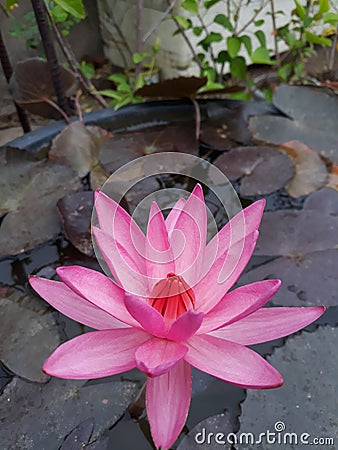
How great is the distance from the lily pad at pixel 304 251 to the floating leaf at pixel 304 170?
31mm

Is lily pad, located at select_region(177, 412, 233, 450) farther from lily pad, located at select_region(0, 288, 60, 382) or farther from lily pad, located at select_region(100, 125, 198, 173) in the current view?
lily pad, located at select_region(100, 125, 198, 173)

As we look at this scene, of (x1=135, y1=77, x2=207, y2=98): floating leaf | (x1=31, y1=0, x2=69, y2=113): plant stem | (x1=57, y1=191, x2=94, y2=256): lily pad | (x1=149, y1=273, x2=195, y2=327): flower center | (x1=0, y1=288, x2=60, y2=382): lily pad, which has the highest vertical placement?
(x1=31, y1=0, x2=69, y2=113): plant stem

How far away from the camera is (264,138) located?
38.3 inches

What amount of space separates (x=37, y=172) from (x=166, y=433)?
643 mm

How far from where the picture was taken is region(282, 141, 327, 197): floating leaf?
0.86 meters

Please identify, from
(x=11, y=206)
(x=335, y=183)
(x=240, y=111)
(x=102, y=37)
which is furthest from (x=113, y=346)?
(x=102, y=37)

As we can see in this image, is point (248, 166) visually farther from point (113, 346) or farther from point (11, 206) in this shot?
point (113, 346)

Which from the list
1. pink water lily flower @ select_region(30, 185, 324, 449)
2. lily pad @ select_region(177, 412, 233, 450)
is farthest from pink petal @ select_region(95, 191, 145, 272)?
lily pad @ select_region(177, 412, 233, 450)

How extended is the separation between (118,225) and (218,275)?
12 cm

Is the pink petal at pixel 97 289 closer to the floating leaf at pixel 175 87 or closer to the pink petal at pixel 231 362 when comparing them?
the pink petal at pixel 231 362

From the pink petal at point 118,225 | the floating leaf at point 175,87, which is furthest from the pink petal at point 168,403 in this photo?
the floating leaf at point 175,87

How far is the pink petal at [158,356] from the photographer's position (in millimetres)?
354

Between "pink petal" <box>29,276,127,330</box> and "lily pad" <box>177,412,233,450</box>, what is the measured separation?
0.18 metres

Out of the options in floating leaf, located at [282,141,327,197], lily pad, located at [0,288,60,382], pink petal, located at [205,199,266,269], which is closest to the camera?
pink petal, located at [205,199,266,269]
